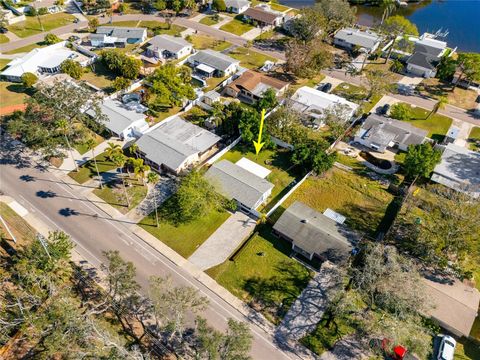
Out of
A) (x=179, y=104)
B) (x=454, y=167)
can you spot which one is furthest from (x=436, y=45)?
(x=179, y=104)

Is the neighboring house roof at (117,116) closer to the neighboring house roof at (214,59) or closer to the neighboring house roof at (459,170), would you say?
the neighboring house roof at (214,59)

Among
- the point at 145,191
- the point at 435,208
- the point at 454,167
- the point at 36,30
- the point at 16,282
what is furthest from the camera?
the point at 36,30

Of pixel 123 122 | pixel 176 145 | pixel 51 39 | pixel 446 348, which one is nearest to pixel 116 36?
pixel 51 39

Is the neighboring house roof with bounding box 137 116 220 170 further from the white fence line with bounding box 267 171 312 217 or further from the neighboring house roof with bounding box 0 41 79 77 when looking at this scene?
the neighboring house roof with bounding box 0 41 79 77

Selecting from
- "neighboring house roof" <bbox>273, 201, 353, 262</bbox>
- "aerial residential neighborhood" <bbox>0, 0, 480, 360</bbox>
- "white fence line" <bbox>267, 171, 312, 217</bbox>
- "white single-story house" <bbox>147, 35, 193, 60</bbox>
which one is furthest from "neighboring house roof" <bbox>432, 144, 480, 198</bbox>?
"white single-story house" <bbox>147, 35, 193, 60</bbox>

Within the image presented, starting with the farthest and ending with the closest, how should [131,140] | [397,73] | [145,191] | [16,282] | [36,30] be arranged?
[36,30], [397,73], [131,140], [145,191], [16,282]

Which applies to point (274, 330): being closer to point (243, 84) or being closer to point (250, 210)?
point (250, 210)
